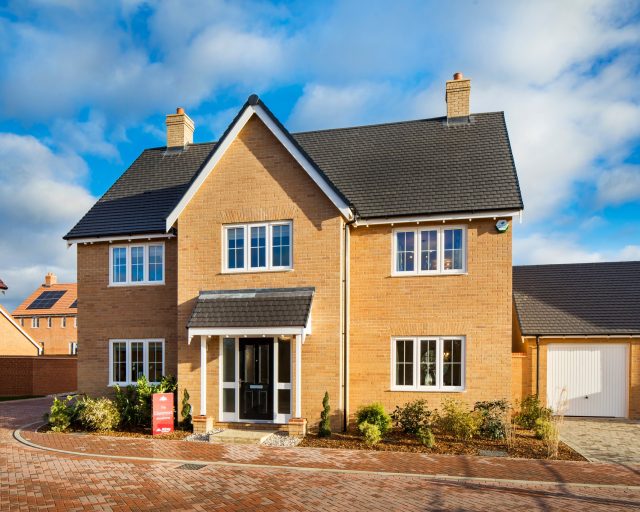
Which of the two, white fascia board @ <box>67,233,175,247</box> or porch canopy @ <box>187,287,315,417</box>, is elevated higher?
white fascia board @ <box>67,233,175,247</box>

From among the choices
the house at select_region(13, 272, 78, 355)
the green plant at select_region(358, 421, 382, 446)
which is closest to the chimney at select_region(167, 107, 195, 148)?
the green plant at select_region(358, 421, 382, 446)

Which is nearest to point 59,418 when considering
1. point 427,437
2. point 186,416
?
point 186,416

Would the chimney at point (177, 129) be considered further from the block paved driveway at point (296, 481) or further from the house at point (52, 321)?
the house at point (52, 321)

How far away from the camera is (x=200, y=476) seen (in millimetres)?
10188

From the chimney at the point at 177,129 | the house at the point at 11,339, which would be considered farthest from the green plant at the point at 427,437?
the house at the point at 11,339

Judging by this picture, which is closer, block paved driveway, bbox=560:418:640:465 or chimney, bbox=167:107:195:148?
block paved driveway, bbox=560:418:640:465

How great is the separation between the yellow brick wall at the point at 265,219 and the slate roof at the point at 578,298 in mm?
7014

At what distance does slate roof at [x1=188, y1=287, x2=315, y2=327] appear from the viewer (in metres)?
13.9

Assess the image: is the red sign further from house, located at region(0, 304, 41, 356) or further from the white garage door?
house, located at region(0, 304, 41, 356)

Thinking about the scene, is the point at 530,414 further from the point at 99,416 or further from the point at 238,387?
the point at 99,416

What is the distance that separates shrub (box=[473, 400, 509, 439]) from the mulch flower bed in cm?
24

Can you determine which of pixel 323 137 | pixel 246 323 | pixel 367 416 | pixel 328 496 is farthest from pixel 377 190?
pixel 328 496

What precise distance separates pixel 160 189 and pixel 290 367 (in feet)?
28.6

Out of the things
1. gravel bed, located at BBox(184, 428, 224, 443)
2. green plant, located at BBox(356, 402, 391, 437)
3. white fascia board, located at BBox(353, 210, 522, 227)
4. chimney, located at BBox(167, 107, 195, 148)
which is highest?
chimney, located at BBox(167, 107, 195, 148)
